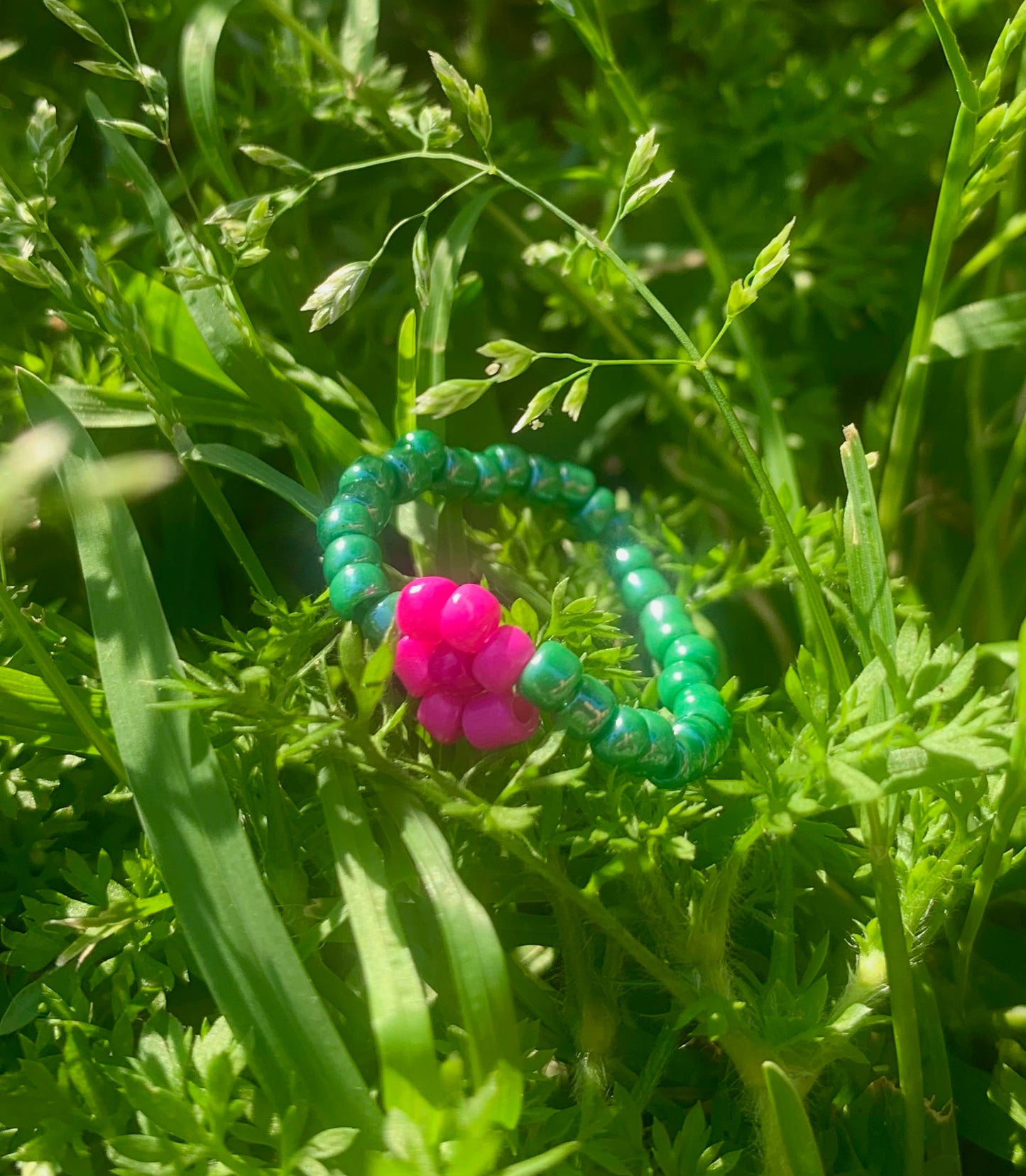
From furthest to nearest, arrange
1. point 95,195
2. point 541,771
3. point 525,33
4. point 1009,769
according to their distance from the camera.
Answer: point 525,33, point 95,195, point 541,771, point 1009,769

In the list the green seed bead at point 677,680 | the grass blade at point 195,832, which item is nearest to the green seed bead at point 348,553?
the grass blade at point 195,832

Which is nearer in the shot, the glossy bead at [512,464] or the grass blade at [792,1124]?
the grass blade at [792,1124]

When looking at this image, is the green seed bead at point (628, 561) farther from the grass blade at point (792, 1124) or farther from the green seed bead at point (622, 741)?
the grass blade at point (792, 1124)

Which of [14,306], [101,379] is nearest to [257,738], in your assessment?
[101,379]

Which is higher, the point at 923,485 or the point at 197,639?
the point at 197,639

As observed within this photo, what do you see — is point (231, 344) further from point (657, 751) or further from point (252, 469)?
point (657, 751)

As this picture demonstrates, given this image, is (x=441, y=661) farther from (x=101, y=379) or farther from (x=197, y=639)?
(x=101, y=379)

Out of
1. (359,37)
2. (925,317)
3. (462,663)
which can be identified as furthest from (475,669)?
(359,37)
